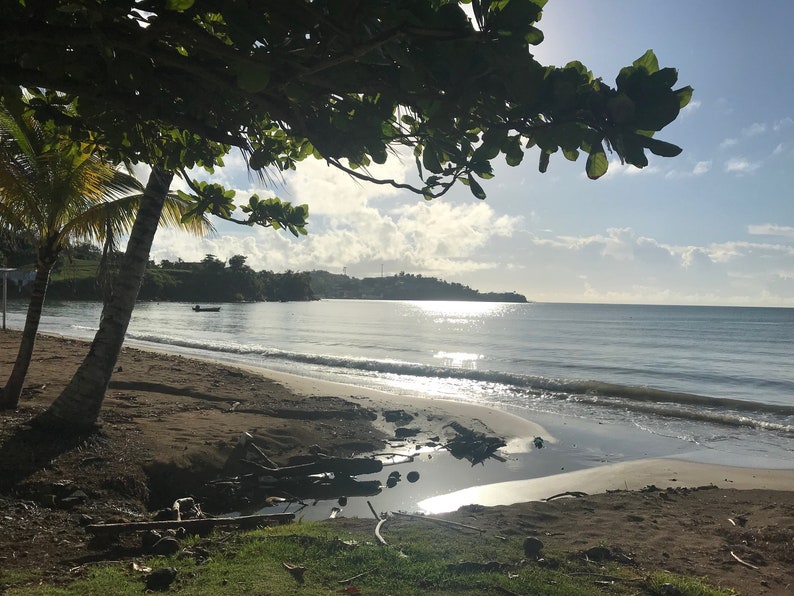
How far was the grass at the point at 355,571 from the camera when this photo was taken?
3582mm

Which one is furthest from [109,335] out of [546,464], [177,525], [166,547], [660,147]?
[546,464]

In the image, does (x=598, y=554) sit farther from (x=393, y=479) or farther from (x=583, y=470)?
(x=583, y=470)

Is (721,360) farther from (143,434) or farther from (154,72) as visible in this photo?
(154,72)

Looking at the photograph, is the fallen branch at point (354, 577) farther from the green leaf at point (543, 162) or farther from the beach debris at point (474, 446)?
the beach debris at point (474, 446)

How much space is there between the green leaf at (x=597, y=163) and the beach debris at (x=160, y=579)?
3498 millimetres

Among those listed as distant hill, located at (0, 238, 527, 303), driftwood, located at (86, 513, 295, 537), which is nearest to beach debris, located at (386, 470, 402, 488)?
driftwood, located at (86, 513, 295, 537)

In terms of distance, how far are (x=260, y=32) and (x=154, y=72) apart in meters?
1.02

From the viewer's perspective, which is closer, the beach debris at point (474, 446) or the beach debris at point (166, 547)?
the beach debris at point (166, 547)

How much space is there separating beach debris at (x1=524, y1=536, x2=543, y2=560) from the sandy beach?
21.4 inches

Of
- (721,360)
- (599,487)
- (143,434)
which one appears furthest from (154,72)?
(721,360)

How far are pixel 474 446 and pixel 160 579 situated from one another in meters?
6.41

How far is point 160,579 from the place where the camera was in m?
3.57

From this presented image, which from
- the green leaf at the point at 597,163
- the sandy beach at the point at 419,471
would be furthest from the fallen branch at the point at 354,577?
the green leaf at the point at 597,163

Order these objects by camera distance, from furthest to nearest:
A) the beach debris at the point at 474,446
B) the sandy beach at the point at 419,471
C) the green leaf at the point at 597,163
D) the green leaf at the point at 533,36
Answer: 1. the beach debris at the point at 474,446
2. the sandy beach at the point at 419,471
3. the green leaf at the point at 597,163
4. the green leaf at the point at 533,36
